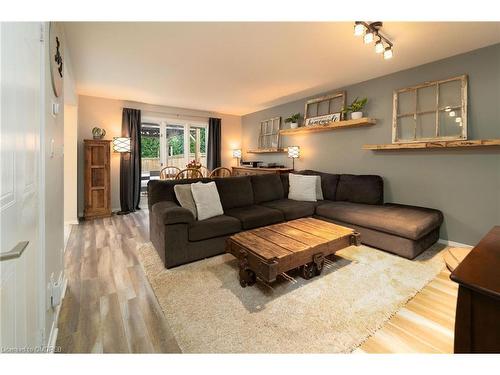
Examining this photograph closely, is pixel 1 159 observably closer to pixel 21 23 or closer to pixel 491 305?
pixel 21 23

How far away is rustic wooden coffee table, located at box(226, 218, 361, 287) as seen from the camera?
179cm

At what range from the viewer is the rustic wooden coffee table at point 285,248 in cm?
179

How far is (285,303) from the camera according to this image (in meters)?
1.79

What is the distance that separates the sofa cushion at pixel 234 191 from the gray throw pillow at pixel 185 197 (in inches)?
19.5

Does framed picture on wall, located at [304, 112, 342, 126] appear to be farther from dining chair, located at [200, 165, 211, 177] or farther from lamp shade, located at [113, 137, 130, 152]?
lamp shade, located at [113, 137, 130, 152]

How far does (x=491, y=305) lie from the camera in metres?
0.71

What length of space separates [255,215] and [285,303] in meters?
1.27

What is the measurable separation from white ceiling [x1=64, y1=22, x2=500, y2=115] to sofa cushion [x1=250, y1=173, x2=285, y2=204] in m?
1.61

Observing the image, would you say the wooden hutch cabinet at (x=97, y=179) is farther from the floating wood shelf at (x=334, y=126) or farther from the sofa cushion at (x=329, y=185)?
the sofa cushion at (x=329, y=185)

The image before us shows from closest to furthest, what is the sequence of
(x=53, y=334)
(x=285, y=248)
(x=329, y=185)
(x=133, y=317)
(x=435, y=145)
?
(x=53, y=334), (x=133, y=317), (x=285, y=248), (x=435, y=145), (x=329, y=185)

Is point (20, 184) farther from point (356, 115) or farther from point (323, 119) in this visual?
point (323, 119)

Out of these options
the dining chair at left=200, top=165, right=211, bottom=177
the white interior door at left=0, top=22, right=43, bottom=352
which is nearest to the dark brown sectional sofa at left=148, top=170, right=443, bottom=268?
the white interior door at left=0, top=22, right=43, bottom=352

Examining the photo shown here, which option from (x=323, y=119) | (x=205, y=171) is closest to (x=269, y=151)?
(x=323, y=119)
